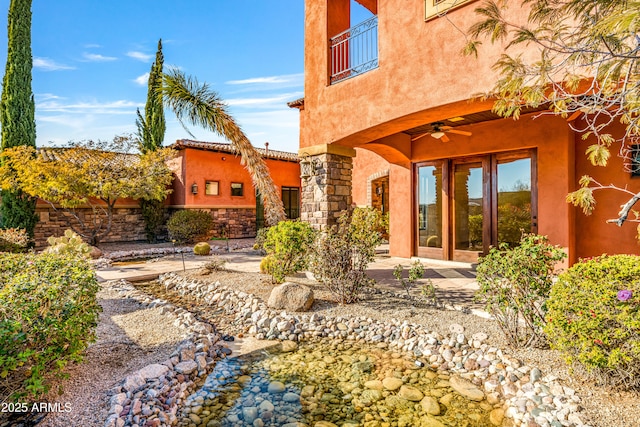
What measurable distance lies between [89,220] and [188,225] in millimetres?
4285

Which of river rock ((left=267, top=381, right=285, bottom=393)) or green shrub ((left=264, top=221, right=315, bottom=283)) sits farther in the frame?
green shrub ((left=264, top=221, right=315, bottom=283))

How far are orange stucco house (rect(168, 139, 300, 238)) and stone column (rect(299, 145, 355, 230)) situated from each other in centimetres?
738

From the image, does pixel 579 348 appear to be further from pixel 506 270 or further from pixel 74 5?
pixel 74 5

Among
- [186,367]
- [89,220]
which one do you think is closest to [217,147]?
[89,220]

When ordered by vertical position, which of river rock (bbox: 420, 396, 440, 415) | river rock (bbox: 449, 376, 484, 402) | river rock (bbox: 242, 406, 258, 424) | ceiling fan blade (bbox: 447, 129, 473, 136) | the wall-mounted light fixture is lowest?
river rock (bbox: 242, 406, 258, 424)

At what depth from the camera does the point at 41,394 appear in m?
2.75

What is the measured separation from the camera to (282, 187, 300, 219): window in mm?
18453

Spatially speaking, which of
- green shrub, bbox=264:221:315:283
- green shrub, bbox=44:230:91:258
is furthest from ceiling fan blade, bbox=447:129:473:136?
green shrub, bbox=44:230:91:258

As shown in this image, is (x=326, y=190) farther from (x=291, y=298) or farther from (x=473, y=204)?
(x=473, y=204)

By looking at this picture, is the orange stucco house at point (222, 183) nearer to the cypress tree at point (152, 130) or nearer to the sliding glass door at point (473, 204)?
the cypress tree at point (152, 130)

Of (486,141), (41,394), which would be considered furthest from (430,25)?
(41,394)

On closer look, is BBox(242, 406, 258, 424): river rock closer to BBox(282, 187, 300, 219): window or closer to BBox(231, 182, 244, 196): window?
BBox(231, 182, 244, 196): window

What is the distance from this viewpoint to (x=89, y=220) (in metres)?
14.3

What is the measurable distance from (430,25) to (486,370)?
17.5ft
